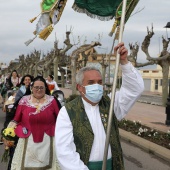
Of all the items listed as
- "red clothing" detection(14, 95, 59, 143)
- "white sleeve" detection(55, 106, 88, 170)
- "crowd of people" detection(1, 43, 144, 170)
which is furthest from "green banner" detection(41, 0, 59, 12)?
"white sleeve" detection(55, 106, 88, 170)

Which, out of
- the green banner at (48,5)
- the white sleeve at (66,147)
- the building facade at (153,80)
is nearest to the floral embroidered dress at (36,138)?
the green banner at (48,5)

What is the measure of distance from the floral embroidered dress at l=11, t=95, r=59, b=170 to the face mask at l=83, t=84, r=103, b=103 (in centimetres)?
142

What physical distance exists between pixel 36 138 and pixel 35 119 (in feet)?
0.75

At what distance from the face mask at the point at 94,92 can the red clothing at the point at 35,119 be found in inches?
56.0

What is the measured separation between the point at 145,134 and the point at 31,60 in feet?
160

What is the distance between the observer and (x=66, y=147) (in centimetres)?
244

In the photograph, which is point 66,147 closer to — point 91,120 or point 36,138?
point 91,120

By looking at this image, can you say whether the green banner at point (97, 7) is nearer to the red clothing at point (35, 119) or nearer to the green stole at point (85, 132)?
the red clothing at point (35, 119)

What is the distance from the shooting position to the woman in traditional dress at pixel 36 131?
3.83 meters

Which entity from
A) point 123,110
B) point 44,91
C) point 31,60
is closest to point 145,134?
point 44,91

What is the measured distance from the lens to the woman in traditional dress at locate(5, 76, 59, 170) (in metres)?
3.83

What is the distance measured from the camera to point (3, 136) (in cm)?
409

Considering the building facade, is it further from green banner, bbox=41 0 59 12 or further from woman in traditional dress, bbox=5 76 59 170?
woman in traditional dress, bbox=5 76 59 170

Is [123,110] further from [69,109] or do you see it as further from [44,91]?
[44,91]
